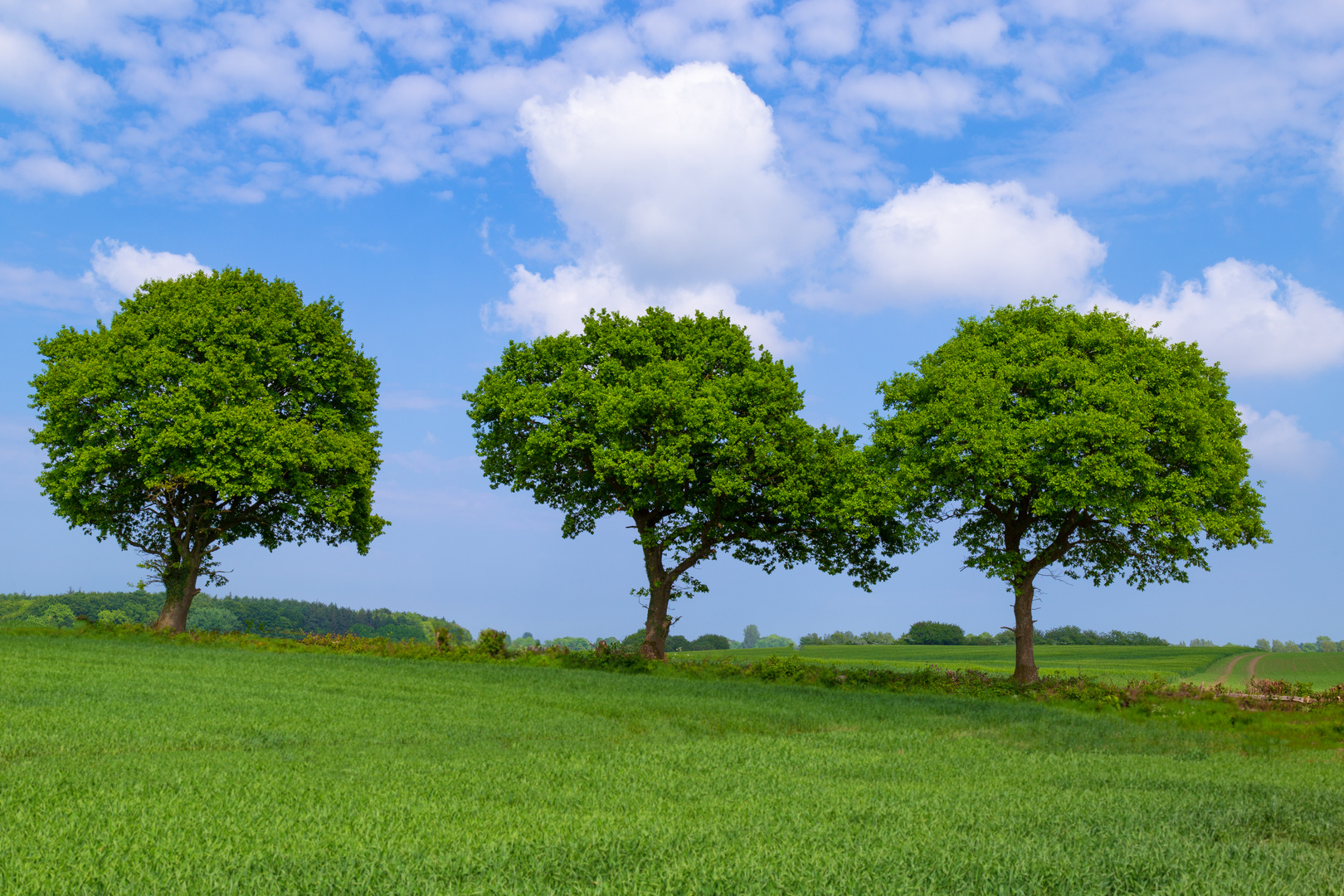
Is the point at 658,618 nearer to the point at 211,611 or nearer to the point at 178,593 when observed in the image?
the point at 178,593

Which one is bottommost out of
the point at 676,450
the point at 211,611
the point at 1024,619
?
the point at 211,611

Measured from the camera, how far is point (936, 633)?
85.1 meters

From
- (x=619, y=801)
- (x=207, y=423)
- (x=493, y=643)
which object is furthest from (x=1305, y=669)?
(x=207, y=423)

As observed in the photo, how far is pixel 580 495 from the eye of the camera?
36.2 metres

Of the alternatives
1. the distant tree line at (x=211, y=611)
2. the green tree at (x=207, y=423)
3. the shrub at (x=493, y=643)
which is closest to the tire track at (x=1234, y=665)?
the shrub at (x=493, y=643)

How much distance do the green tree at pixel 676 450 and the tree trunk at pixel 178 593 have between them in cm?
1577

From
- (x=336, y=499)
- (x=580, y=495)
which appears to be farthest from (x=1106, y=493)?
(x=336, y=499)

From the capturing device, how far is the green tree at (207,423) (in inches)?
1389

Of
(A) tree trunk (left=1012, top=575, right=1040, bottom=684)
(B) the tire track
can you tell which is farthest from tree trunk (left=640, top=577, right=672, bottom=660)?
(B) the tire track

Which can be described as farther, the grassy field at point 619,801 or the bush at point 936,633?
the bush at point 936,633

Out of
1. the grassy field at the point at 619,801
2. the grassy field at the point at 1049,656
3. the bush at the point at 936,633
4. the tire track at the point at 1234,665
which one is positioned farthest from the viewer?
the bush at the point at 936,633

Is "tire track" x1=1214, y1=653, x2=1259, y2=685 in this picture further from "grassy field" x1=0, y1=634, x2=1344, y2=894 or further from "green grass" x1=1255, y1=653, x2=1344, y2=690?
"grassy field" x1=0, y1=634, x2=1344, y2=894

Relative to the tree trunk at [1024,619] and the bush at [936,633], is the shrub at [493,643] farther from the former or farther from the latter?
the bush at [936,633]

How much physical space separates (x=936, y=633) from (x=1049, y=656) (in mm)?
15276
